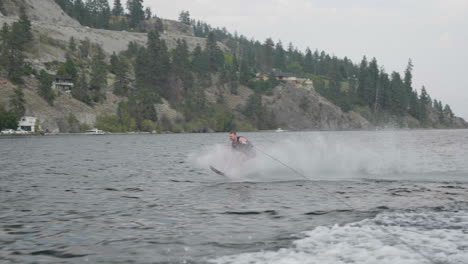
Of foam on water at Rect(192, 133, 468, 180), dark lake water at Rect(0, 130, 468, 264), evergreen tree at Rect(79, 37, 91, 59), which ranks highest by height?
evergreen tree at Rect(79, 37, 91, 59)

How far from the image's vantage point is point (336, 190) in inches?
768

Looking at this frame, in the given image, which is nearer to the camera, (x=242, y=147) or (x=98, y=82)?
(x=242, y=147)

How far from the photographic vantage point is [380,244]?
10.2 meters

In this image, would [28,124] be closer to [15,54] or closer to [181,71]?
[15,54]

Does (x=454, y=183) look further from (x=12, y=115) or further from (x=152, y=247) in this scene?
(x=12, y=115)

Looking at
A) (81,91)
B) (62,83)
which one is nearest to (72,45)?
(62,83)

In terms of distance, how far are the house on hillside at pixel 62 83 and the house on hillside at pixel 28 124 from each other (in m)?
29.2

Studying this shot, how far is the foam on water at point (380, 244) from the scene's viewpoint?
9.18 m

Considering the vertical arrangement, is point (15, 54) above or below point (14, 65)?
above

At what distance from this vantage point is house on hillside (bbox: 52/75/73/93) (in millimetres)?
151438

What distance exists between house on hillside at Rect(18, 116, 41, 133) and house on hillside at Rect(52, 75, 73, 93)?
29.2 m

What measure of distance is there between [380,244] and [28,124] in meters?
129

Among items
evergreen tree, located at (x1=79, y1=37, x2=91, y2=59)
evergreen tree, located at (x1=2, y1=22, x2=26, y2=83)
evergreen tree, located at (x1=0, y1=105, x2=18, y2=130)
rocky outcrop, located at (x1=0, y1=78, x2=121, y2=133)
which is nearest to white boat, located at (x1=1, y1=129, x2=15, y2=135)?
evergreen tree, located at (x1=0, y1=105, x2=18, y2=130)

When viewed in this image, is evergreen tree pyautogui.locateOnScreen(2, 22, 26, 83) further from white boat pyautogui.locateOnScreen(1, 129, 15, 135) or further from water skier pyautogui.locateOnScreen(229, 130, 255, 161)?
water skier pyautogui.locateOnScreen(229, 130, 255, 161)
